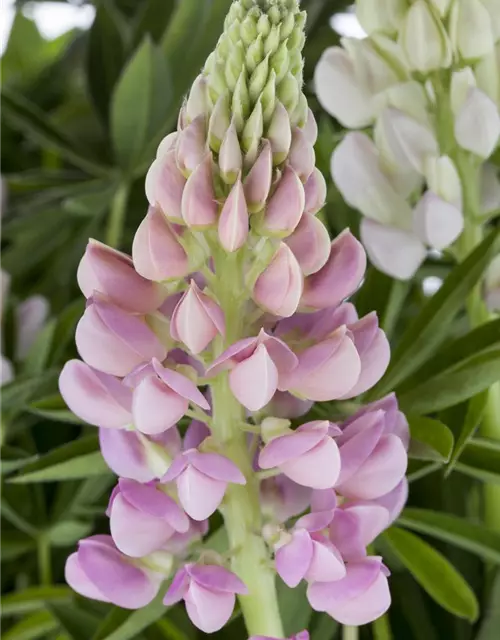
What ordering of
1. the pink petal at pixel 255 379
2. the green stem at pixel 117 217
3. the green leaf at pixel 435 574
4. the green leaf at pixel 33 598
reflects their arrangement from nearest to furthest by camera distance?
1. the pink petal at pixel 255 379
2. the green leaf at pixel 435 574
3. the green leaf at pixel 33 598
4. the green stem at pixel 117 217

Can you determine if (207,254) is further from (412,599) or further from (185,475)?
(412,599)

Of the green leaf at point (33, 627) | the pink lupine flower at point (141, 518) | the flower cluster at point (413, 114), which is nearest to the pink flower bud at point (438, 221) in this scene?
the flower cluster at point (413, 114)

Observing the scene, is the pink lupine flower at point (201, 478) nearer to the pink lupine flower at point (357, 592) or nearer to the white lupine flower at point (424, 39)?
the pink lupine flower at point (357, 592)

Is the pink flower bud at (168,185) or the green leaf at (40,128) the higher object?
the pink flower bud at (168,185)

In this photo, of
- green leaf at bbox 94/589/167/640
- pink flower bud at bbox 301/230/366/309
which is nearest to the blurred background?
green leaf at bbox 94/589/167/640

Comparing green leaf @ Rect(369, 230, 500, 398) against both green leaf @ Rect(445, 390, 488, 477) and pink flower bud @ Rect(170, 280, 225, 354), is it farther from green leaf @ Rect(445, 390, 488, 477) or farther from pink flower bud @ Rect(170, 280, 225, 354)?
pink flower bud @ Rect(170, 280, 225, 354)

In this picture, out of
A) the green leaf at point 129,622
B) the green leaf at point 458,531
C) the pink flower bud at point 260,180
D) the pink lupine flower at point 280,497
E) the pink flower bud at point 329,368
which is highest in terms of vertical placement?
the pink flower bud at point 260,180

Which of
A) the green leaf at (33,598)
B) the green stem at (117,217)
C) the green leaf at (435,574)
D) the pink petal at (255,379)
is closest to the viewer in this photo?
the pink petal at (255,379)
